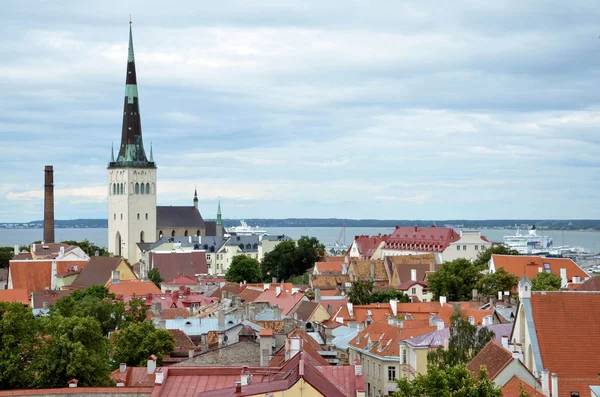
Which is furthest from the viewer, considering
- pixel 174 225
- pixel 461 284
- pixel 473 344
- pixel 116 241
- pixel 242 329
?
pixel 174 225

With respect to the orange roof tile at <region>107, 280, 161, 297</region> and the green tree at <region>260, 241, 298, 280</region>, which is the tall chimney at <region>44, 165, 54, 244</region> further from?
the orange roof tile at <region>107, 280, 161, 297</region>

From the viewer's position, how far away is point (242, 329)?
4953cm

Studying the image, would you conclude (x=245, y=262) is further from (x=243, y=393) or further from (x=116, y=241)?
(x=243, y=393)

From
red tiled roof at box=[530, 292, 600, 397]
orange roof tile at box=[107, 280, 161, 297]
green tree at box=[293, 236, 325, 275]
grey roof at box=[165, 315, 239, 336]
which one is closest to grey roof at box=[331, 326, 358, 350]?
grey roof at box=[165, 315, 239, 336]

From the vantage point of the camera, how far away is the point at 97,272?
4242 inches

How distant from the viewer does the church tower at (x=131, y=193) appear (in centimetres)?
17975

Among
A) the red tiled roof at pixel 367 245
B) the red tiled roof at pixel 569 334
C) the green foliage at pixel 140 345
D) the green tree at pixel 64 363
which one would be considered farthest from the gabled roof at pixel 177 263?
the red tiled roof at pixel 569 334

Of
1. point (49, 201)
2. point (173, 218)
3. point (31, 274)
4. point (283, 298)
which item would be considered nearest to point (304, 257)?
point (31, 274)

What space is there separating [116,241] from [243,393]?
156 m

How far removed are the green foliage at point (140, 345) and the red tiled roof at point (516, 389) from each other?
1884cm

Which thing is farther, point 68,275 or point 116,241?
point 116,241

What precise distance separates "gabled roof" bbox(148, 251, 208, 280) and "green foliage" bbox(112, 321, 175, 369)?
84731mm

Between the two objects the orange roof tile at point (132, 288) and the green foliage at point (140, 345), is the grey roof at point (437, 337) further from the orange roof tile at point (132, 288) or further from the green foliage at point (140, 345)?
the orange roof tile at point (132, 288)

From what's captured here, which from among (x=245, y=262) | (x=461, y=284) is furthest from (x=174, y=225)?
(x=461, y=284)
